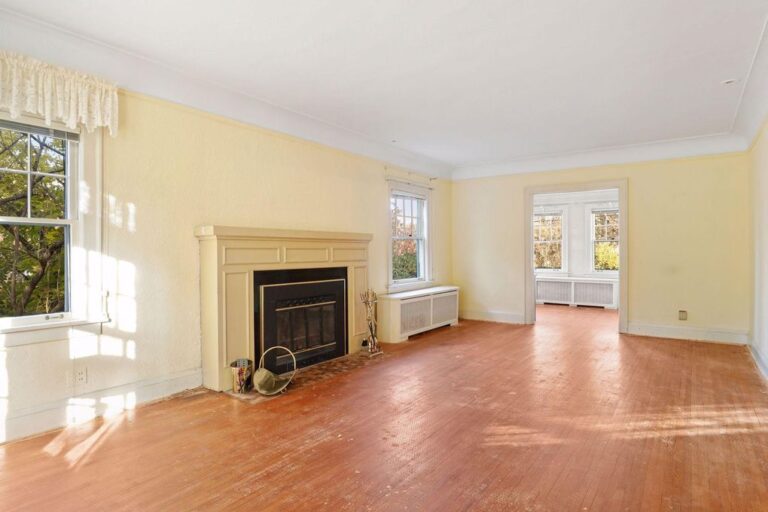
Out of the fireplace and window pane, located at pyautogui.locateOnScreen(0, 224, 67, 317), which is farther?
the fireplace

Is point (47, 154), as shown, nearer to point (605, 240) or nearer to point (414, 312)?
point (414, 312)

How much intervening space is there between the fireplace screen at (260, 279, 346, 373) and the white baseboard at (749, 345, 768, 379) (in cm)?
434

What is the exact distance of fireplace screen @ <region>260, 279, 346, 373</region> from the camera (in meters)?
4.32

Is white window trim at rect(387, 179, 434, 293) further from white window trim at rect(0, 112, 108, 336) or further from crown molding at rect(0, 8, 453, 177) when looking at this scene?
white window trim at rect(0, 112, 108, 336)

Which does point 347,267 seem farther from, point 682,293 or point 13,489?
point 682,293

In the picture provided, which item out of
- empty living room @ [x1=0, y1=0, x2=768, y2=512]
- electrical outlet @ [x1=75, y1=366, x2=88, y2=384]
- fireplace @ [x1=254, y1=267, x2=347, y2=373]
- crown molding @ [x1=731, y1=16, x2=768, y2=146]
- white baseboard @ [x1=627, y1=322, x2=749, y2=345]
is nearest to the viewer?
empty living room @ [x1=0, y1=0, x2=768, y2=512]

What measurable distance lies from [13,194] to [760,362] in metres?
6.90

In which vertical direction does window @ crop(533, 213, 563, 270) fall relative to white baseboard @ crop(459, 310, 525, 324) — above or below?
above

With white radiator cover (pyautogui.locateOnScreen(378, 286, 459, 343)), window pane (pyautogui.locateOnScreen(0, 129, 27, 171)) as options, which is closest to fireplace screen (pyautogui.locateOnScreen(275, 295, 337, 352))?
white radiator cover (pyautogui.locateOnScreen(378, 286, 459, 343))

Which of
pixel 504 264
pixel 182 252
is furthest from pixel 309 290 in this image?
pixel 504 264

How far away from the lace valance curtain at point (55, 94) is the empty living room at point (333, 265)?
0.05ft

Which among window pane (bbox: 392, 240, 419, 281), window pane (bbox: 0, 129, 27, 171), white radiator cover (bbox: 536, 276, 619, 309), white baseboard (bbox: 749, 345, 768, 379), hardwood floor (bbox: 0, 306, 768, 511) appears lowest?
hardwood floor (bbox: 0, 306, 768, 511)

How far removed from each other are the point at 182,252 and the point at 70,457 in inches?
69.2

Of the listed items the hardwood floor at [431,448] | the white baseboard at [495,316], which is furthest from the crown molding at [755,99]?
the white baseboard at [495,316]
